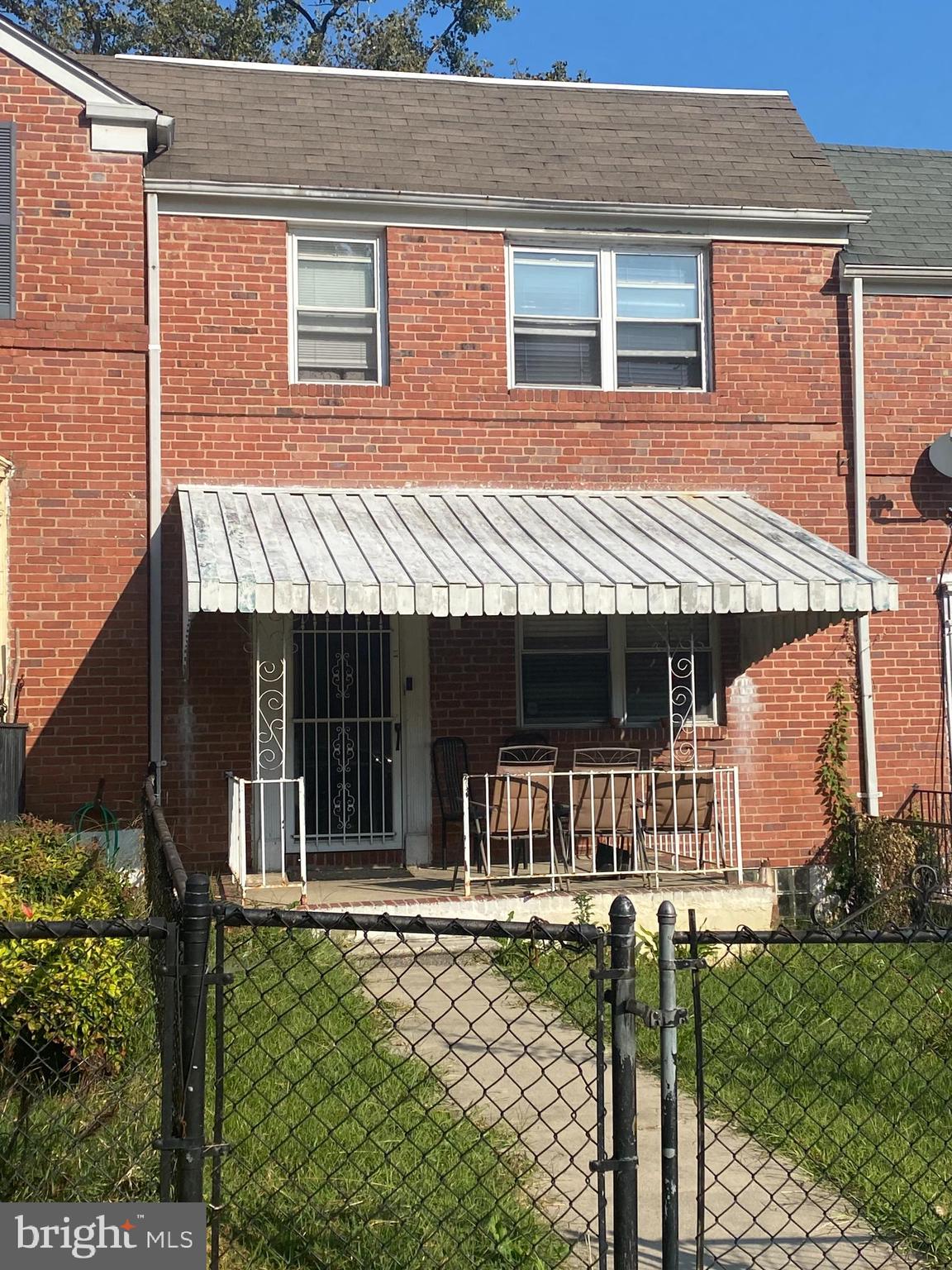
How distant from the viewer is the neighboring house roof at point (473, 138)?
12148 millimetres

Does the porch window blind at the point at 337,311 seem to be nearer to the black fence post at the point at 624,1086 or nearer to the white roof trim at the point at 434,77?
the white roof trim at the point at 434,77

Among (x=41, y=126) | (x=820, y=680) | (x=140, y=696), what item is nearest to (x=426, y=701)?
(x=140, y=696)

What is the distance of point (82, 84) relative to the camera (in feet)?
37.6

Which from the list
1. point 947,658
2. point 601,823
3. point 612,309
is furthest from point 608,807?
point 612,309

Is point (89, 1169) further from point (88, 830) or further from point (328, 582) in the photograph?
point (88, 830)

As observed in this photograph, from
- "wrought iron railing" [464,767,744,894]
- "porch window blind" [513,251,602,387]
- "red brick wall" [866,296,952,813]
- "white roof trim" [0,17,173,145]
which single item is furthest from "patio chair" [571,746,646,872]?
"white roof trim" [0,17,173,145]

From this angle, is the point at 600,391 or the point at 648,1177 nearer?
the point at 648,1177

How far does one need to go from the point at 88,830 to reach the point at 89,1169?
6.66m

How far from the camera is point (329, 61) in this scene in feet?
93.4

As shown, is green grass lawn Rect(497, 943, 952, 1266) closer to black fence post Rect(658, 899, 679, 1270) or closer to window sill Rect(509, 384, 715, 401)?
black fence post Rect(658, 899, 679, 1270)

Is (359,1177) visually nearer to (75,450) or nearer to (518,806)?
(518,806)

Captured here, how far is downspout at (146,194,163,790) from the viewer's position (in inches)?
443

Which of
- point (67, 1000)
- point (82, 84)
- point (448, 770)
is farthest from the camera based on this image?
point (448, 770)

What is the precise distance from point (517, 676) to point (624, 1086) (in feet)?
29.1
